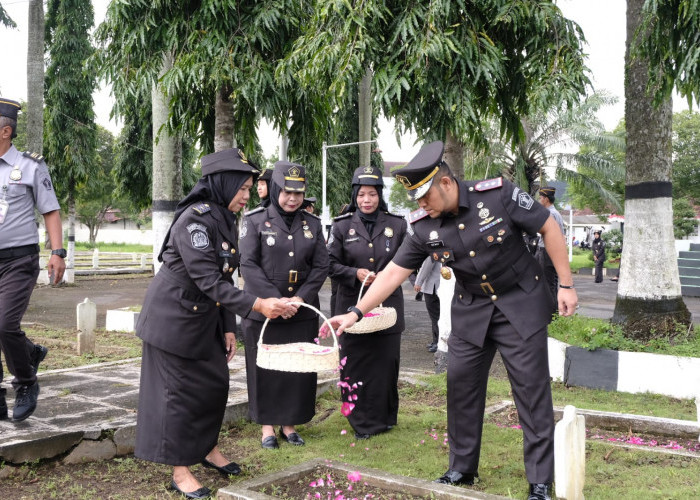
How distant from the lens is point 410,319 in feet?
45.2

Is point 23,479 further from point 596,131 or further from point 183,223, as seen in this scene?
point 596,131

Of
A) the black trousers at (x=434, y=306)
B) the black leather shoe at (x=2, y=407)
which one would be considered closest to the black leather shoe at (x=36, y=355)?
the black leather shoe at (x=2, y=407)

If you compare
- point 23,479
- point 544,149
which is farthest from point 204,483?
point 544,149

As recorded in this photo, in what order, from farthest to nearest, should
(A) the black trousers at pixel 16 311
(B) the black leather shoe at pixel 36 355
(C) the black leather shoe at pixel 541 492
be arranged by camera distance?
1. (B) the black leather shoe at pixel 36 355
2. (A) the black trousers at pixel 16 311
3. (C) the black leather shoe at pixel 541 492

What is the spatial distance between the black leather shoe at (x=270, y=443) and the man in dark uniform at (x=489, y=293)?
58.4 inches

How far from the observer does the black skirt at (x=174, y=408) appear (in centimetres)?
421

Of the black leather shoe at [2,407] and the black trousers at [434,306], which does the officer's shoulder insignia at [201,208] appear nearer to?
the black leather shoe at [2,407]

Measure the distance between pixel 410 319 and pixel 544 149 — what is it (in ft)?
51.3

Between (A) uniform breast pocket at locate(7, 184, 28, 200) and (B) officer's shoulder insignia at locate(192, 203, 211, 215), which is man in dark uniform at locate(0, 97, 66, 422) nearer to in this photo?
(A) uniform breast pocket at locate(7, 184, 28, 200)

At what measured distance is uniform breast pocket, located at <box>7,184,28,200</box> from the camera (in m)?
5.30

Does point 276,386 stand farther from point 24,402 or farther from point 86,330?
point 86,330

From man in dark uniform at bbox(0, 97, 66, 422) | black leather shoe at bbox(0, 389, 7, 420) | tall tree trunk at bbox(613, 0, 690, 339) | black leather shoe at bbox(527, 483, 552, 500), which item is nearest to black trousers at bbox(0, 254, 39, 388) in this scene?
man in dark uniform at bbox(0, 97, 66, 422)

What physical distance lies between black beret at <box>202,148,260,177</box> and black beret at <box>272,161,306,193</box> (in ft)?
3.17

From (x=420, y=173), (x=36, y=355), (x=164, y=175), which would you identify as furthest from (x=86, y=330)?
(x=420, y=173)
